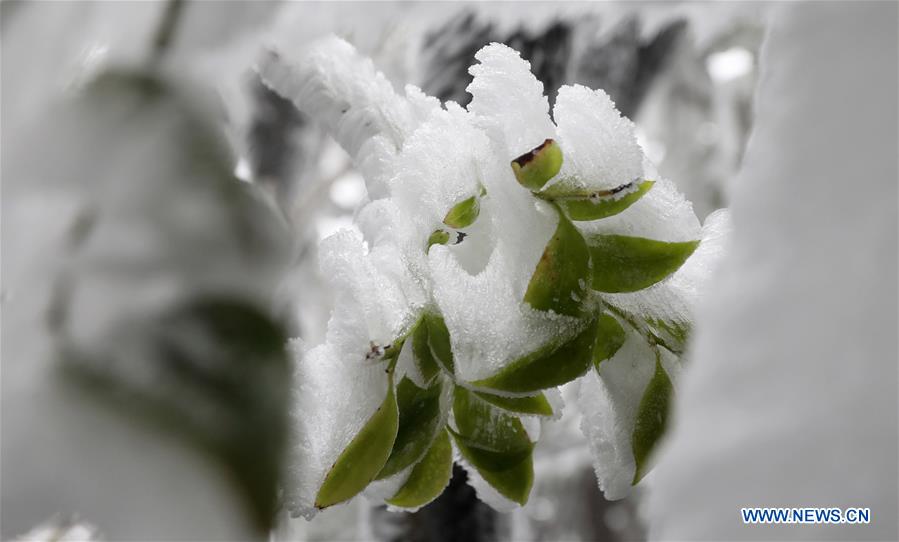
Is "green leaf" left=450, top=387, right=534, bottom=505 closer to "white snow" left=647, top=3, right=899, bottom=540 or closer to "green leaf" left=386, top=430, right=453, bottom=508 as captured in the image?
"green leaf" left=386, top=430, right=453, bottom=508

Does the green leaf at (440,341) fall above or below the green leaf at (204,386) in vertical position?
below

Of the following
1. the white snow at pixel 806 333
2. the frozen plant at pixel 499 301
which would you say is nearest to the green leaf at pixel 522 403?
the frozen plant at pixel 499 301

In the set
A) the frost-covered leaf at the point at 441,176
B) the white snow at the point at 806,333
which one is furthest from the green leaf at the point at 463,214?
the white snow at the point at 806,333

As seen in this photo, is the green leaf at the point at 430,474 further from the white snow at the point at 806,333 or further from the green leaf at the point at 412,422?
the white snow at the point at 806,333

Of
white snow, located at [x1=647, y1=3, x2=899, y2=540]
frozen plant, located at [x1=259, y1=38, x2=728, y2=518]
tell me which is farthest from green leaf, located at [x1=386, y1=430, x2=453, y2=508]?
white snow, located at [x1=647, y1=3, x2=899, y2=540]

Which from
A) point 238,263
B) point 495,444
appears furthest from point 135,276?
point 495,444

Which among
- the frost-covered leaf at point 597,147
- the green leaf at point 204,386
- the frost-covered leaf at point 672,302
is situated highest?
the green leaf at point 204,386

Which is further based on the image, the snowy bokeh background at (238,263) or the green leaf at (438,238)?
the green leaf at (438,238)

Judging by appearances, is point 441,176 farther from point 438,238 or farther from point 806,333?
point 806,333
